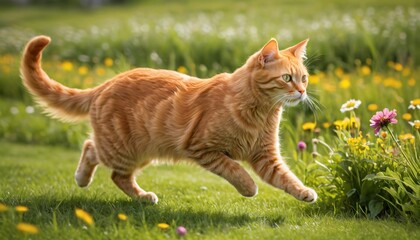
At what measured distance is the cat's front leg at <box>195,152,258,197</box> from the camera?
3904 millimetres

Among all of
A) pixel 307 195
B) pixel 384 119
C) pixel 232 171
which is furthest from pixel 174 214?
pixel 384 119

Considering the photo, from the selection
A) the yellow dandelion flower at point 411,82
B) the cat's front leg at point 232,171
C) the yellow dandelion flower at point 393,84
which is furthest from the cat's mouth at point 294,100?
the yellow dandelion flower at point 411,82

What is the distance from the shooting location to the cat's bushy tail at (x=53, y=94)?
4652mm

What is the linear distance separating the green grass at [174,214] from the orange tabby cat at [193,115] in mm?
216

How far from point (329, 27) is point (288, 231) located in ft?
27.7

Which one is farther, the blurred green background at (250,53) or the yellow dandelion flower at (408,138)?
the blurred green background at (250,53)

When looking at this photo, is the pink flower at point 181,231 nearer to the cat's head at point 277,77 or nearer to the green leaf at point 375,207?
the cat's head at point 277,77

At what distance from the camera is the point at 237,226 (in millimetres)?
3662

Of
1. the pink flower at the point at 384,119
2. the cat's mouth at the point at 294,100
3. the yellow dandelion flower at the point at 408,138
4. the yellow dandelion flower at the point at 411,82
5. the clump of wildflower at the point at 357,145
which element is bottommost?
the clump of wildflower at the point at 357,145

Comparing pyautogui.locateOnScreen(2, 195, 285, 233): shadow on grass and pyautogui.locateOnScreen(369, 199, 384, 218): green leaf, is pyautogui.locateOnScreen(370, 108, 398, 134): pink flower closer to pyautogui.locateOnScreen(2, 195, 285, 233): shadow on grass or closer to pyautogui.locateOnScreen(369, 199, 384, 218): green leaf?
pyautogui.locateOnScreen(369, 199, 384, 218): green leaf

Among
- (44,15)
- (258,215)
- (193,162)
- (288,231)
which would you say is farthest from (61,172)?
(44,15)

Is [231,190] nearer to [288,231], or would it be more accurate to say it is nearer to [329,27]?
[288,231]

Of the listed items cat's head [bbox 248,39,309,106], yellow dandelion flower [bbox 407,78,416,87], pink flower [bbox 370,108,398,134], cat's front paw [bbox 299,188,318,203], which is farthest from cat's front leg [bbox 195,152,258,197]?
yellow dandelion flower [bbox 407,78,416,87]

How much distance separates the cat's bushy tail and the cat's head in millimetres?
1394
